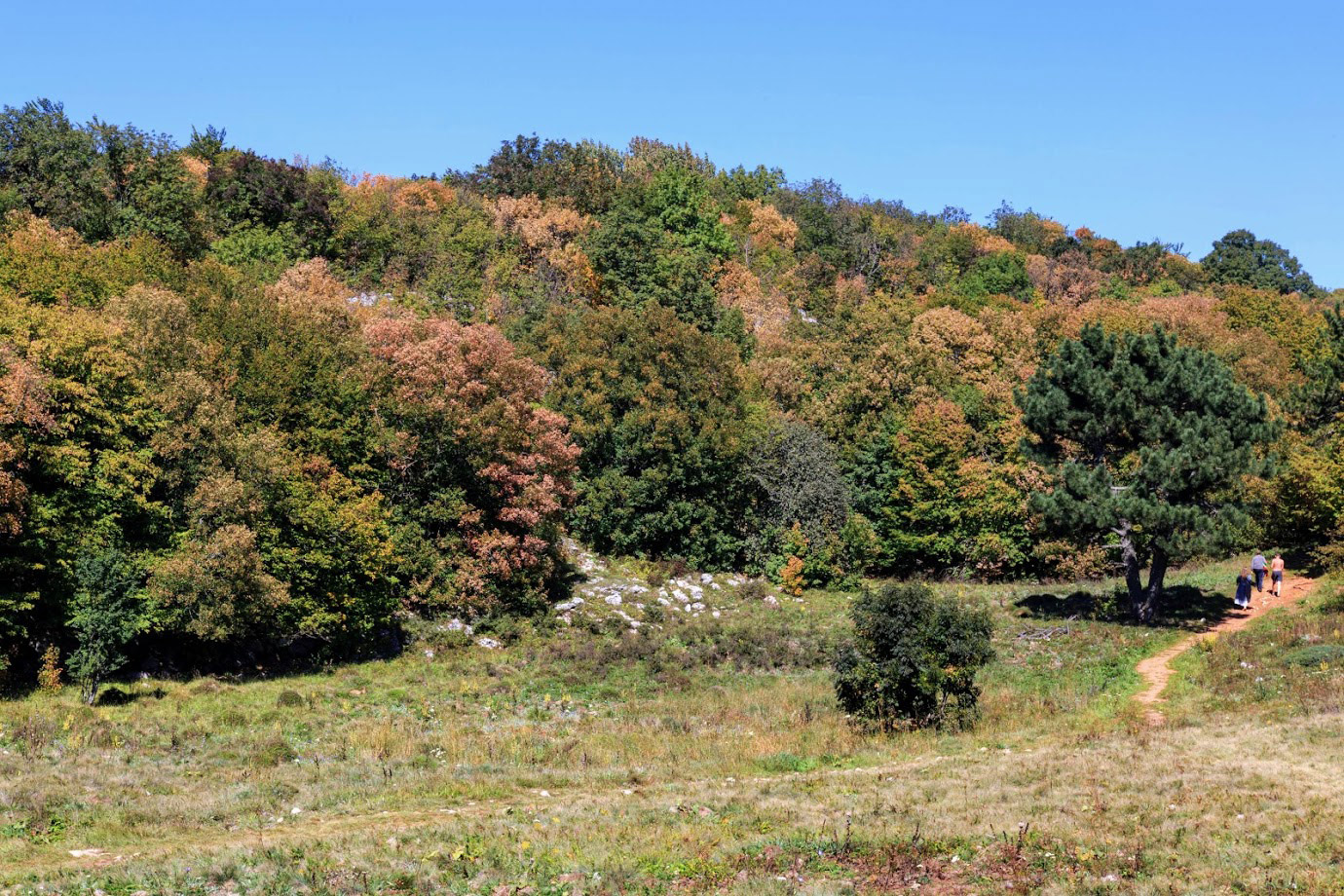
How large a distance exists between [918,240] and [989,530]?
2746 inches

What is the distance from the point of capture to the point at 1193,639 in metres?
38.1

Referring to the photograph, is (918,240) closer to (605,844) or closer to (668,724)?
(668,724)

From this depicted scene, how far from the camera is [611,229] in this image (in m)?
86.1

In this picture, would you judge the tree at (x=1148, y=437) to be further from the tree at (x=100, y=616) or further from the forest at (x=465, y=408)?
the tree at (x=100, y=616)

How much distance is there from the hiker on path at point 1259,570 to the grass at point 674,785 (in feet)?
17.6

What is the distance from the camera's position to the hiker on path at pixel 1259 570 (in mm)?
43625

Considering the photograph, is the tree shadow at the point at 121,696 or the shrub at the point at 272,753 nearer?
the shrub at the point at 272,753

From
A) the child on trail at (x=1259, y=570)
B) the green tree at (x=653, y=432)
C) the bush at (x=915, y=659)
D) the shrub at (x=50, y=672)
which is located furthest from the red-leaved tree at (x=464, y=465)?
the child on trail at (x=1259, y=570)

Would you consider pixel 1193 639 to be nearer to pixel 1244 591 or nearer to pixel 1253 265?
pixel 1244 591

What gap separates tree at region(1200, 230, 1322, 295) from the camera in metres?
135

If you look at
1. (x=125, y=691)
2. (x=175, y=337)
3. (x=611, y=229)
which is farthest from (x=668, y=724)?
(x=611, y=229)

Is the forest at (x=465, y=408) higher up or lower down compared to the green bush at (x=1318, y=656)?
higher up

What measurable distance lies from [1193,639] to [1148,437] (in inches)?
288

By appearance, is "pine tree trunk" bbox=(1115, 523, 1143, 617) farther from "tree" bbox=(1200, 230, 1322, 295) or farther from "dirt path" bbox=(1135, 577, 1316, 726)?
"tree" bbox=(1200, 230, 1322, 295)
